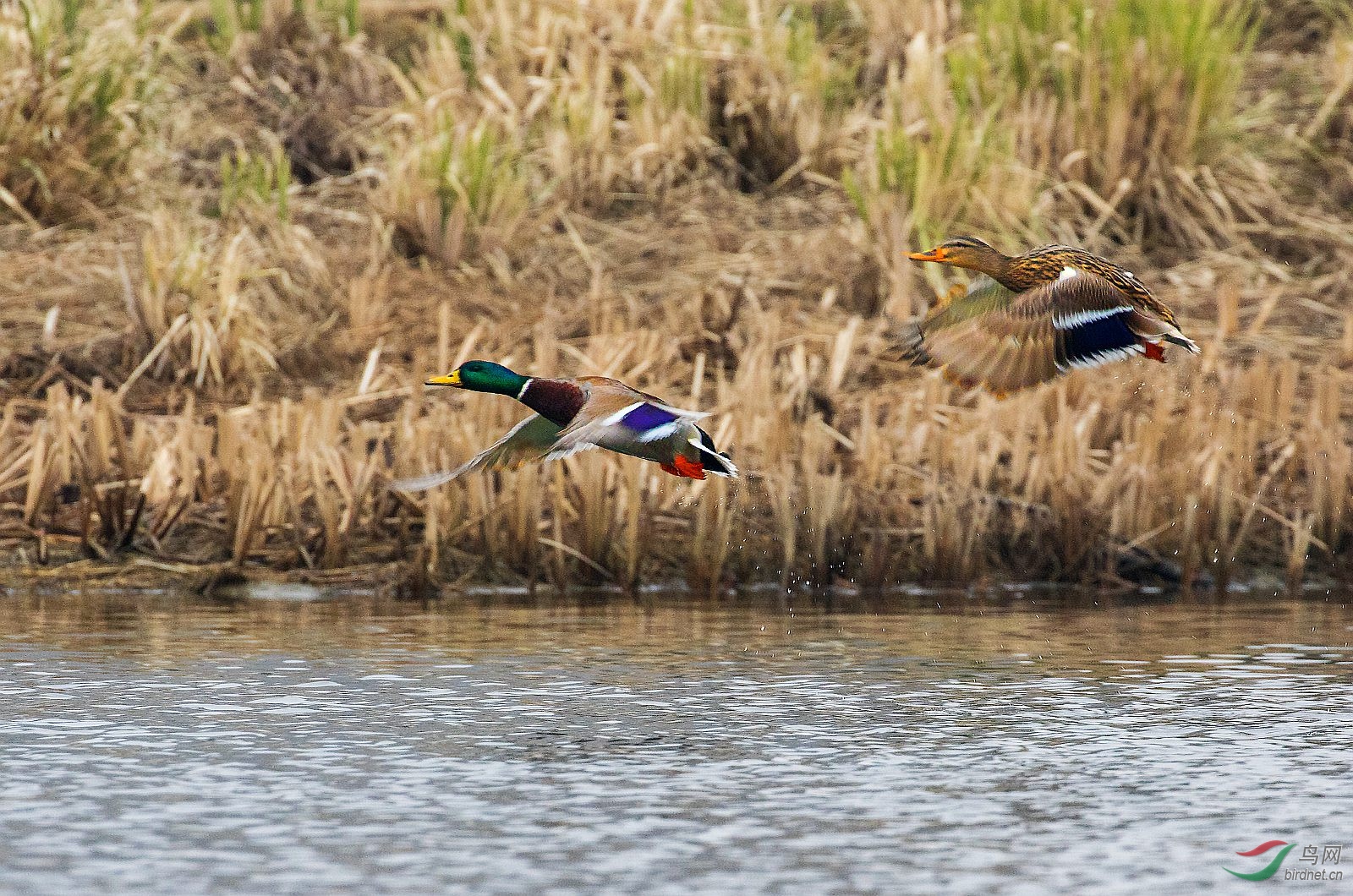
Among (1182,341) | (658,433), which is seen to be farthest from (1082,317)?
(658,433)

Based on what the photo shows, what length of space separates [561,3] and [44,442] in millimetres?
6704

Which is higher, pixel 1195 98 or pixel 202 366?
pixel 1195 98

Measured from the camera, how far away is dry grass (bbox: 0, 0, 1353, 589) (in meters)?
11.5

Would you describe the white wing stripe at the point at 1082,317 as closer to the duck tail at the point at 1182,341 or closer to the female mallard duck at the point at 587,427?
the duck tail at the point at 1182,341

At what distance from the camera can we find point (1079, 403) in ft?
41.1

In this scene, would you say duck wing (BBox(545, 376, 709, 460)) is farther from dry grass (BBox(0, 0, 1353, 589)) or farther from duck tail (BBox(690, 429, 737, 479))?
dry grass (BBox(0, 0, 1353, 589))

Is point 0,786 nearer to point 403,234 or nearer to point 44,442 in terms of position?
point 44,442

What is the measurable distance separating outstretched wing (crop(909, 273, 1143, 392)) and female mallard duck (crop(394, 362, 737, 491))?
2.70 feet

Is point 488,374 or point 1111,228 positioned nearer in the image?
point 488,374

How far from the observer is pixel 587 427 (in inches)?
304

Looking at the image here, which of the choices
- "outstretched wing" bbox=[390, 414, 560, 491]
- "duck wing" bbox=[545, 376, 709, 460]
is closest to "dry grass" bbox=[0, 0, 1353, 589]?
"outstretched wing" bbox=[390, 414, 560, 491]

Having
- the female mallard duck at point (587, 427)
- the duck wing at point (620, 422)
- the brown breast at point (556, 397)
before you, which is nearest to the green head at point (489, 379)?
the female mallard duck at point (587, 427)

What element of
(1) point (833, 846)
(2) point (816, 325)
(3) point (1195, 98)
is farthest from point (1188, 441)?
(1) point (833, 846)

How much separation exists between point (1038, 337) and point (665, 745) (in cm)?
181
